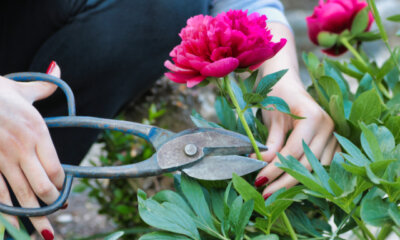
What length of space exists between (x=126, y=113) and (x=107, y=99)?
14.3 inches

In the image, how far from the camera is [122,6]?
1003 mm

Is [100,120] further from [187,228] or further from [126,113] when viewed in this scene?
[126,113]

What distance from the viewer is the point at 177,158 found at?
0.62 m

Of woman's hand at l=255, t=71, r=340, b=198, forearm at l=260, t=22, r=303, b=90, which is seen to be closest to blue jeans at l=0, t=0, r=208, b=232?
forearm at l=260, t=22, r=303, b=90

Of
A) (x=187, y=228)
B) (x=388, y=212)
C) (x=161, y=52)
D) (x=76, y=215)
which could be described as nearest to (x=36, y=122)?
(x=187, y=228)

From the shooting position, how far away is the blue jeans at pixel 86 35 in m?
0.99

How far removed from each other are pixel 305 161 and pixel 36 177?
0.38 metres

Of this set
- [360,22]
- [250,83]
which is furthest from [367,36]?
[250,83]

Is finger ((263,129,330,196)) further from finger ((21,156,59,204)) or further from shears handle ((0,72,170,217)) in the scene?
finger ((21,156,59,204))

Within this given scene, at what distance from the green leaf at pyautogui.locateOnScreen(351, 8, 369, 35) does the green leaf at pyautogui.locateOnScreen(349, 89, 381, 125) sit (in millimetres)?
250

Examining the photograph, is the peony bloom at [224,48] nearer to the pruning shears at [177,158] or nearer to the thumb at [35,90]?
the pruning shears at [177,158]

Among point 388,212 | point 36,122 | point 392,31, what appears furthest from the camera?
point 392,31

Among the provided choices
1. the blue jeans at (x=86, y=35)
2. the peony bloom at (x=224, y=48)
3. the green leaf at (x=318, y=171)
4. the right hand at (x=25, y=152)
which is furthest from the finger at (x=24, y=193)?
the blue jeans at (x=86, y=35)

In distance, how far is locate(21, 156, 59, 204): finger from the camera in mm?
560
